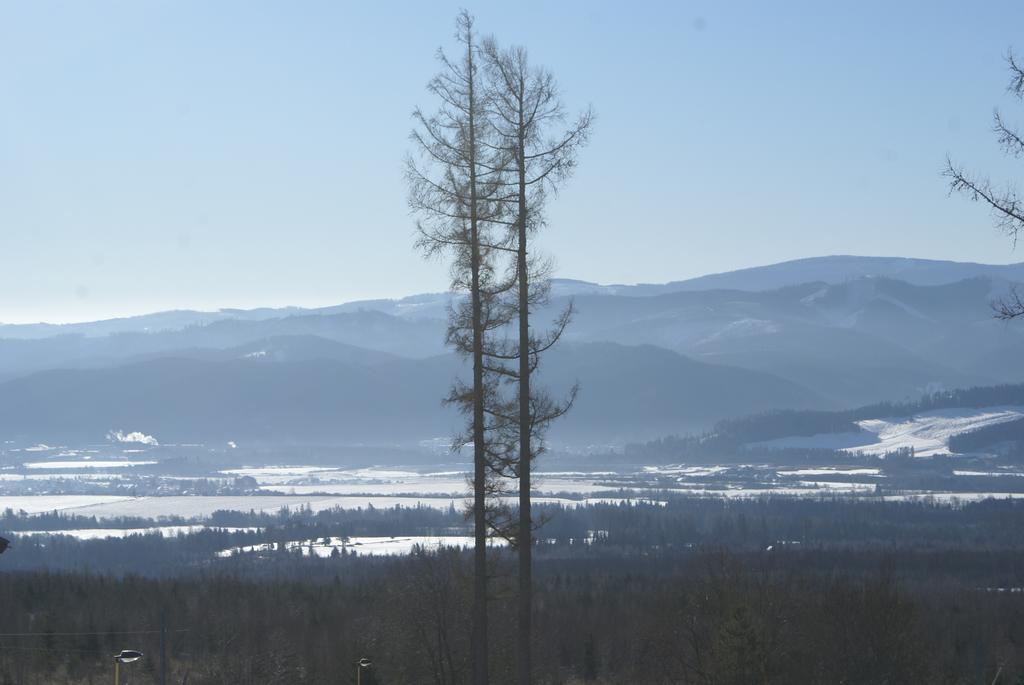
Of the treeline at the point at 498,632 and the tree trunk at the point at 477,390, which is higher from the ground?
the tree trunk at the point at 477,390

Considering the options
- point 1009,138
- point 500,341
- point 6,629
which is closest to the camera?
point 1009,138

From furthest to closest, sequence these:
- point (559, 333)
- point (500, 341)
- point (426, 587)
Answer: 1. point (426, 587)
2. point (500, 341)
3. point (559, 333)

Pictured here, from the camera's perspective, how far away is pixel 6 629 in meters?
95.5

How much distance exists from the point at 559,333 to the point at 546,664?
53803mm

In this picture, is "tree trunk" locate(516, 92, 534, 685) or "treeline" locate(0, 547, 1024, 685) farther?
"treeline" locate(0, 547, 1024, 685)

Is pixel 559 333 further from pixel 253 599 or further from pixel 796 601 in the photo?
pixel 253 599

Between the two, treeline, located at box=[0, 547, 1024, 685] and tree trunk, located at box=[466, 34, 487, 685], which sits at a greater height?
tree trunk, located at box=[466, 34, 487, 685]

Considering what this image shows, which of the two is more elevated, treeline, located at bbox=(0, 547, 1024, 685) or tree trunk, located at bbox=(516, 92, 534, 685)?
tree trunk, located at bbox=(516, 92, 534, 685)

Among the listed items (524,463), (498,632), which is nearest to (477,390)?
(524,463)

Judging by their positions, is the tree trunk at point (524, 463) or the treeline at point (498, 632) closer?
the tree trunk at point (524, 463)

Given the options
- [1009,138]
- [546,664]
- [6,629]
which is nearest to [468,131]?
[1009,138]

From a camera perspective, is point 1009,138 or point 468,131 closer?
point 1009,138

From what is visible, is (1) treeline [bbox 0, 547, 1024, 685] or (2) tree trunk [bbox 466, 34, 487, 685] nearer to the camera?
(2) tree trunk [bbox 466, 34, 487, 685]

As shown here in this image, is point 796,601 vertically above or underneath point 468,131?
underneath
